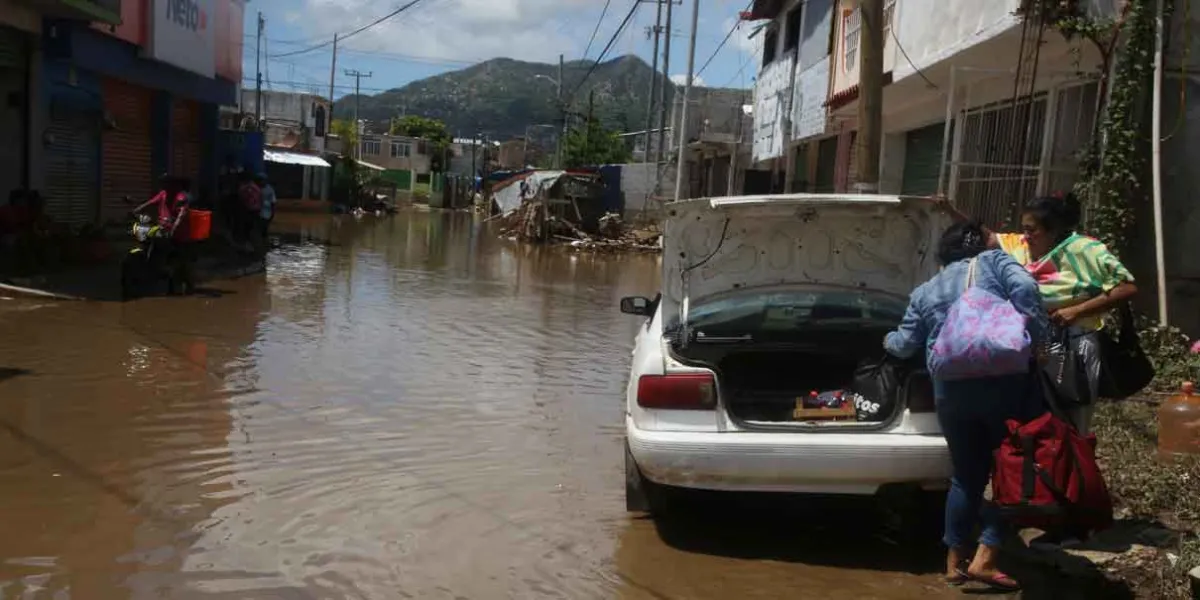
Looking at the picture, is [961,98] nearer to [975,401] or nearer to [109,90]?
[975,401]

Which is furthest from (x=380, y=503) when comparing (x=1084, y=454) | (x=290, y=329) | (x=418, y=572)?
(x=290, y=329)

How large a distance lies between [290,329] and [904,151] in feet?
34.9

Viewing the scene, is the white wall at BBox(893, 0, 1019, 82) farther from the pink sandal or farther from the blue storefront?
the blue storefront

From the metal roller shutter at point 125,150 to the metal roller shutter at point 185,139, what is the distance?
3.60 ft

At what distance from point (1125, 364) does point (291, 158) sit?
41509mm

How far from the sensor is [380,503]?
5289 millimetres

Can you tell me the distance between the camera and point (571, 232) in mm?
30484

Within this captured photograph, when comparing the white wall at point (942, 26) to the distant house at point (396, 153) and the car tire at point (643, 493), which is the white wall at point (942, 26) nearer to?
the car tire at point (643, 493)

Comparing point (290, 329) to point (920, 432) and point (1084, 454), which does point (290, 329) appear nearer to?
point (920, 432)

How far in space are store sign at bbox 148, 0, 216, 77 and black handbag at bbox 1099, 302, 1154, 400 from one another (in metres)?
15.9

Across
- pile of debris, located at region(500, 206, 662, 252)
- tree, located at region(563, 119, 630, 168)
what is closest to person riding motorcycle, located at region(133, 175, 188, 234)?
pile of debris, located at region(500, 206, 662, 252)

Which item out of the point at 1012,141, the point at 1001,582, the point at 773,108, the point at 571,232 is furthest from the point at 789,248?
the point at 571,232

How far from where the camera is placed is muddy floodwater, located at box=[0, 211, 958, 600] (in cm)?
434

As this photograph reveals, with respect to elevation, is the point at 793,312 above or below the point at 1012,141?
below
